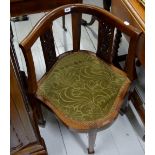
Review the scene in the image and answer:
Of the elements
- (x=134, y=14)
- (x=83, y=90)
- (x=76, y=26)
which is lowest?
(x=83, y=90)

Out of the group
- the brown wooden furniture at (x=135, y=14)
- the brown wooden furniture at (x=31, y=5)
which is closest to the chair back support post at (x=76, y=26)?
the brown wooden furniture at (x=31, y=5)

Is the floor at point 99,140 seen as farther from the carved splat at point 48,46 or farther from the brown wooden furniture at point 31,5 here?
the brown wooden furniture at point 31,5

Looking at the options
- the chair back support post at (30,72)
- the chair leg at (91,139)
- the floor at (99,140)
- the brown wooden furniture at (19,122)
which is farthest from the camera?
the floor at (99,140)

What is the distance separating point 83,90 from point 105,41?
0.30 metres

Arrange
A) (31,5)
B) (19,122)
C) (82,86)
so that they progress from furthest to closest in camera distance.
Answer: (31,5) < (82,86) < (19,122)

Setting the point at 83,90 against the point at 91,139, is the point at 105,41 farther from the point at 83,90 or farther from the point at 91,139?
the point at 91,139

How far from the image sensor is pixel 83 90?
4.30 ft

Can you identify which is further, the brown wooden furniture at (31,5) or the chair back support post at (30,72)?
the brown wooden furniture at (31,5)

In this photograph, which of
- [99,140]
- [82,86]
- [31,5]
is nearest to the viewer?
[82,86]

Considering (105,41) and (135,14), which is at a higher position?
(135,14)

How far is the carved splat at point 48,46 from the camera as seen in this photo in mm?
1306

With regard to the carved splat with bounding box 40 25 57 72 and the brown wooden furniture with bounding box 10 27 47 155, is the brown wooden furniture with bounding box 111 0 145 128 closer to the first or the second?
the carved splat with bounding box 40 25 57 72

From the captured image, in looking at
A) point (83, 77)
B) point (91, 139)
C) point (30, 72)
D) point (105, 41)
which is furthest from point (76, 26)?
point (91, 139)
